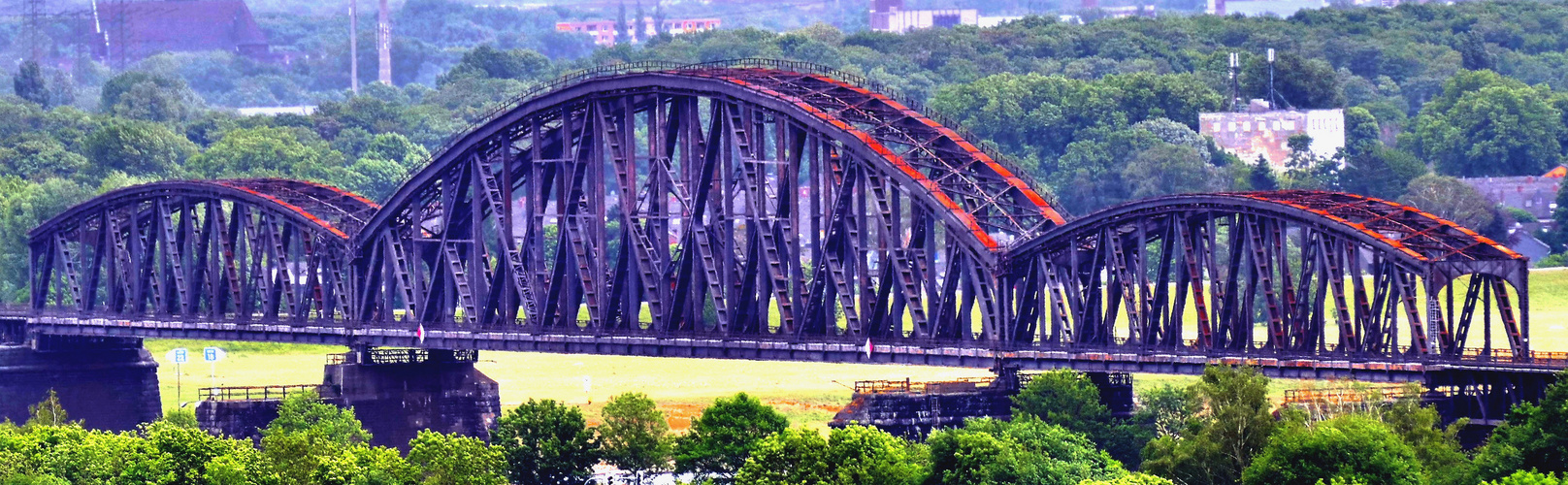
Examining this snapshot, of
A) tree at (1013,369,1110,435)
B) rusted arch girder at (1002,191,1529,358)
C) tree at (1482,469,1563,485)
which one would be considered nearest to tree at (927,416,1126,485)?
rusted arch girder at (1002,191,1529,358)

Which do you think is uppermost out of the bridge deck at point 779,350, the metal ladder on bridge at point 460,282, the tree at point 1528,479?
the metal ladder on bridge at point 460,282

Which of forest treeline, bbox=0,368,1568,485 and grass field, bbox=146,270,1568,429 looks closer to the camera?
forest treeline, bbox=0,368,1568,485

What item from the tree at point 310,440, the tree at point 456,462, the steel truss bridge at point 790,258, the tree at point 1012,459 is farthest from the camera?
the tree at point 310,440

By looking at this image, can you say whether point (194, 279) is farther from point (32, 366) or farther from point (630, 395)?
point (630, 395)

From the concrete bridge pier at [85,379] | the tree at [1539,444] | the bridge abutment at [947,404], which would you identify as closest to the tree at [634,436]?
the bridge abutment at [947,404]

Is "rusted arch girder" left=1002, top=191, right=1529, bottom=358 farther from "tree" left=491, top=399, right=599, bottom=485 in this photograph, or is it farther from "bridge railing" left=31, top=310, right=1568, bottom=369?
"tree" left=491, top=399, right=599, bottom=485

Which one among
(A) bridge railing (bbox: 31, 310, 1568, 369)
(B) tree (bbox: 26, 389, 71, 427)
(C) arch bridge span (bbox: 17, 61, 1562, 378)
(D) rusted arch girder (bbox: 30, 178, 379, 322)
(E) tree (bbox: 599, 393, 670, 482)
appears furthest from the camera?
(D) rusted arch girder (bbox: 30, 178, 379, 322)

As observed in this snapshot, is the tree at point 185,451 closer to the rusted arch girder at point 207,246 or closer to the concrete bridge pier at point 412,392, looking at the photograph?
the concrete bridge pier at point 412,392
